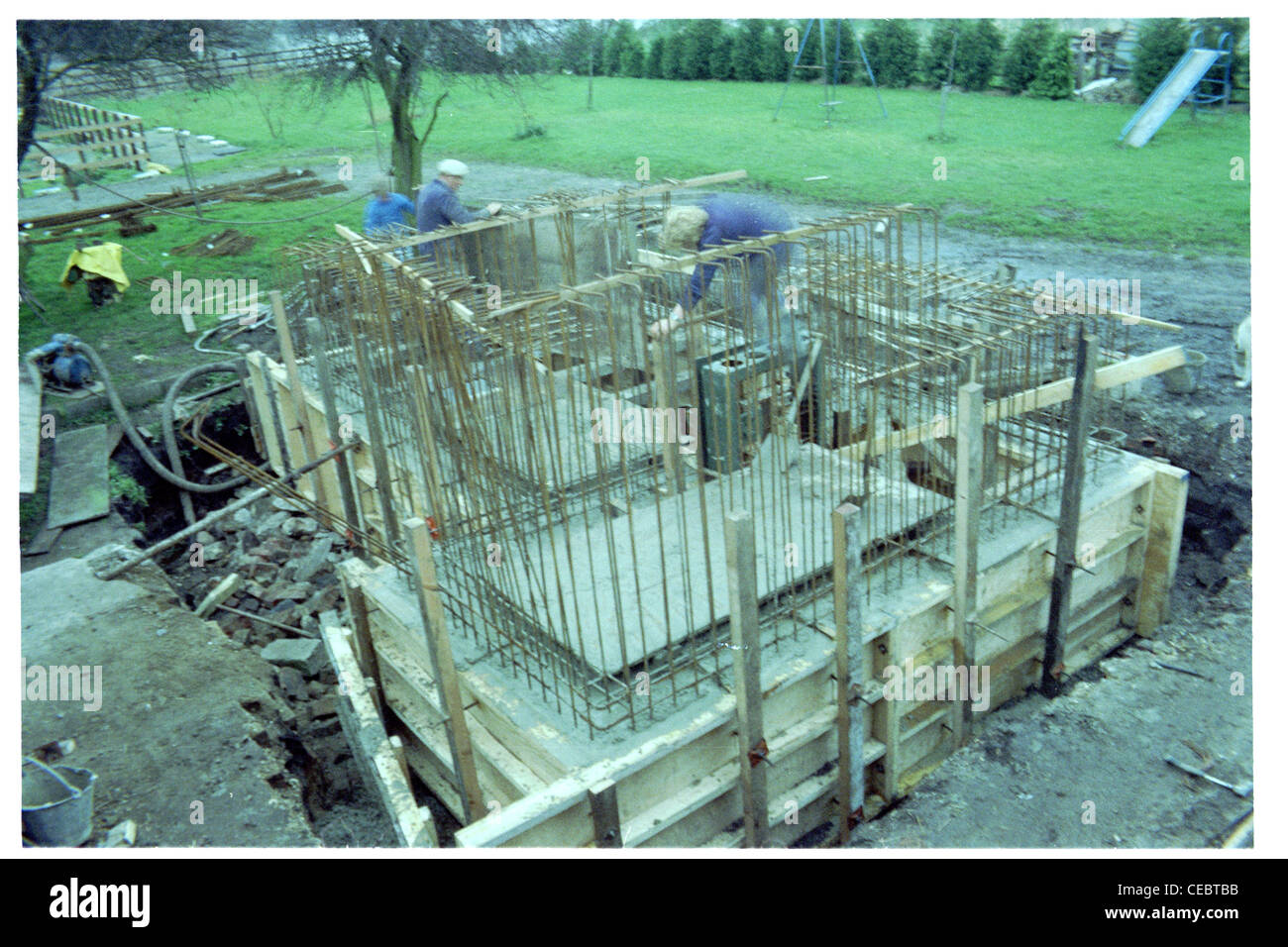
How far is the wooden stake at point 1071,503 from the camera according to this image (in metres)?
5.91

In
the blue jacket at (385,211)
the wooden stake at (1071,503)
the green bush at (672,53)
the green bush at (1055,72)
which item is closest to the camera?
the wooden stake at (1071,503)

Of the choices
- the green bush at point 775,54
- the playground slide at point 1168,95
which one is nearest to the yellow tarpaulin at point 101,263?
the green bush at point 775,54

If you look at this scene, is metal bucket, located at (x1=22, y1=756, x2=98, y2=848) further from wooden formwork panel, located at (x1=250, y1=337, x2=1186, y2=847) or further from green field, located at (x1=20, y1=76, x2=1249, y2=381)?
green field, located at (x1=20, y1=76, x2=1249, y2=381)

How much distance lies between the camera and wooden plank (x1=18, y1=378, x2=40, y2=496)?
8.58 metres

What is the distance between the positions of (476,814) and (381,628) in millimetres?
1638

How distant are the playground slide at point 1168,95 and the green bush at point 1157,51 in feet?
0.59

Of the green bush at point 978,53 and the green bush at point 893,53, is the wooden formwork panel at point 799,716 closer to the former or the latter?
the green bush at point 978,53

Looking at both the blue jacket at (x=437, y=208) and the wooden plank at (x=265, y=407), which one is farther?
the wooden plank at (x=265, y=407)

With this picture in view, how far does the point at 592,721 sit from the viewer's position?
4855 mm

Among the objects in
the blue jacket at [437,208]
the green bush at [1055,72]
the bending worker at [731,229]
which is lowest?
the bending worker at [731,229]

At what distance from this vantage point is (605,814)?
451 cm

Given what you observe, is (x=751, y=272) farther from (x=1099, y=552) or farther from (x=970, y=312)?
(x=1099, y=552)

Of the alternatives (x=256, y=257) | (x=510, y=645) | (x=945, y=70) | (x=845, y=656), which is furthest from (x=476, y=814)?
(x=945, y=70)

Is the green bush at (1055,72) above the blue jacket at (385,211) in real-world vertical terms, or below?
above
